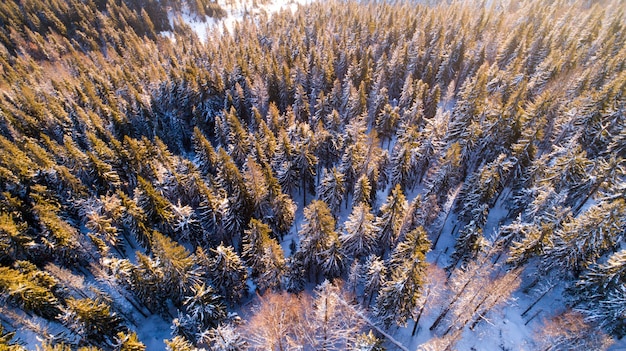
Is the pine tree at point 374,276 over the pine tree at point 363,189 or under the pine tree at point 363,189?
under

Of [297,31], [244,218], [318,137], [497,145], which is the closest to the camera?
[244,218]

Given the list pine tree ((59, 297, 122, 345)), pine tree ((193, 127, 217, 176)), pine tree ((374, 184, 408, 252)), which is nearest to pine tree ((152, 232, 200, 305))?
pine tree ((59, 297, 122, 345))

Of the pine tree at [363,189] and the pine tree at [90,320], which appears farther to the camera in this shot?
the pine tree at [363,189]

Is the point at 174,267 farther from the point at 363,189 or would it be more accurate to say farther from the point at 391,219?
the point at 391,219

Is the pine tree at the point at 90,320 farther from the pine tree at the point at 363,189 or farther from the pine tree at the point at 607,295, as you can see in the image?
the pine tree at the point at 607,295

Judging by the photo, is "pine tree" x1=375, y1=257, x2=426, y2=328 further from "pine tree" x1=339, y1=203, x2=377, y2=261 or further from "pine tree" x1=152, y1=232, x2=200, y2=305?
"pine tree" x1=152, y1=232, x2=200, y2=305

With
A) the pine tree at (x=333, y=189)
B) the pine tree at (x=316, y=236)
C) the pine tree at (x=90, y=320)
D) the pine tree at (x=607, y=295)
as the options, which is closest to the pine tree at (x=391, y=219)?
the pine tree at (x=316, y=236)

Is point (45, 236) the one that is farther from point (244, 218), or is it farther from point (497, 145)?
point (497, 145)

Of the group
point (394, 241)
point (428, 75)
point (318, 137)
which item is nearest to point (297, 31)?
point (428, 75)
